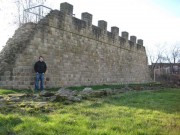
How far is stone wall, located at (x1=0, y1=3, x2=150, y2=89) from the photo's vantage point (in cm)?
1346

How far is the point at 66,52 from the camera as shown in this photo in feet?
53.8

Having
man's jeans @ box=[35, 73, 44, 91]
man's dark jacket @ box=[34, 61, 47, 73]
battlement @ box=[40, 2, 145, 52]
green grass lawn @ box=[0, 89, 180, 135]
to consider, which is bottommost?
green grass lawn @ box=[0, 89, 180, 135]

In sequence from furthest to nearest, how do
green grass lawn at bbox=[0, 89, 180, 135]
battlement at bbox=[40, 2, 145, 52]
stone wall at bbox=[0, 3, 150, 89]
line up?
battlement at bbox=[40, 2, 145, 52] < stone wall at bbox=[0, 3, 150, 89] < green grass lawn at bbox=[0, 89, 180, 135]

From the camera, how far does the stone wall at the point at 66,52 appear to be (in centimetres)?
1346

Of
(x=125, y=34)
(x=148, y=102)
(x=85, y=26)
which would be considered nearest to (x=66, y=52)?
(x=85, y=26)

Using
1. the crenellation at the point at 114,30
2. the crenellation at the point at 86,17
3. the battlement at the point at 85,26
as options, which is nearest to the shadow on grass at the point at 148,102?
the battlement at the point at 85,26

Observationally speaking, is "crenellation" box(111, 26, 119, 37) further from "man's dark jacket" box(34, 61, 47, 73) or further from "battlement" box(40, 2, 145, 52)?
"man's dark jacket" box(34, 61, 47, 73)

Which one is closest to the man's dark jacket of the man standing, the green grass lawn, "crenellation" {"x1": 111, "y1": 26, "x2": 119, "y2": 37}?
the man standing

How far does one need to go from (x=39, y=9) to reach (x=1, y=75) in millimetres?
4240

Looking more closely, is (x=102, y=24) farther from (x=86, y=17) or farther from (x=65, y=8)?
(x=65, y=8)

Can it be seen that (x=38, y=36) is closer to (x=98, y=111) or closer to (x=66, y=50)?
(x=66, y=50)

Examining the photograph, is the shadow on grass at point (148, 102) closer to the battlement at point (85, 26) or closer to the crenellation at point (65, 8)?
the battlement at point (85, 26)

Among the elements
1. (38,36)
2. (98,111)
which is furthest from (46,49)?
(98,111)

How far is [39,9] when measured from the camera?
1509 centimetres
